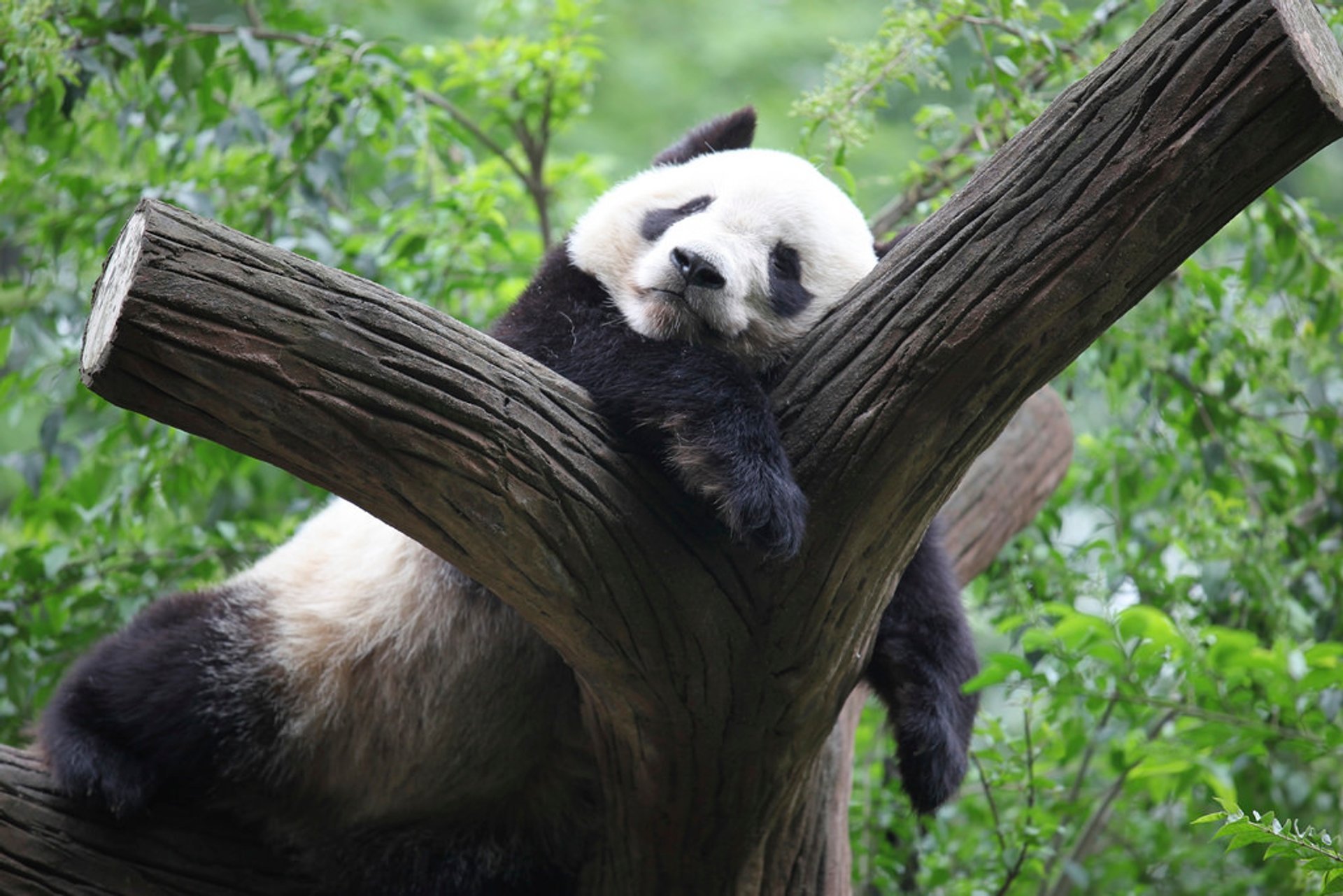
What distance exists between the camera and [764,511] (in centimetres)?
175

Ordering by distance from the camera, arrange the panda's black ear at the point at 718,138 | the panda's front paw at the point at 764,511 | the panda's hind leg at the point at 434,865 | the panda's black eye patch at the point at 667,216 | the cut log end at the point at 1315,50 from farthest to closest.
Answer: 1. the panda's black ear at the point at 718,138
2. the panda's hind leg at the point at 434,865
3. the panda's black eye patch at the point at 667,216
4. the panda's front paw at the point at 764,511
5. the cut log end at the point at 1315,50

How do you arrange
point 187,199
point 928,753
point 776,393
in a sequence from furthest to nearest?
point 187,199
point 928,753
point 776,393

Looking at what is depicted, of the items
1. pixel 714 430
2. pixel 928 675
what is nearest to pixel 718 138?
pixel 714 430

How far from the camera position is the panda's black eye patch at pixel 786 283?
96.0 inches

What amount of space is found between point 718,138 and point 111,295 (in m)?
1.67

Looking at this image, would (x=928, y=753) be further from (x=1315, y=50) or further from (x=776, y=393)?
(x=1315, y=50)

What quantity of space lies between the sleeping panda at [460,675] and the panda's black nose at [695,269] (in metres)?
0.02

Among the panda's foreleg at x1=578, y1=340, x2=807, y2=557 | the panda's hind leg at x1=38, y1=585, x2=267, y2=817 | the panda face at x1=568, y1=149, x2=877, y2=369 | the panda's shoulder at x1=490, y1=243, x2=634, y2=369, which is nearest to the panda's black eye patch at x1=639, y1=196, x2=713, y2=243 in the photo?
the panda face at x1=568, y1=149, x2=877, y2=369

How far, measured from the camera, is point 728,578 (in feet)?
6.28

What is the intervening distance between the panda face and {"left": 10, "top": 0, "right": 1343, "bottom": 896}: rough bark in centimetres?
32

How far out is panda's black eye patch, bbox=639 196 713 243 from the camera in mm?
2545

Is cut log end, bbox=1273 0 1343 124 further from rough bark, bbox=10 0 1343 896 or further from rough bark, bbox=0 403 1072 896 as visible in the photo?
rough bark, bbox=0 403 1072 896

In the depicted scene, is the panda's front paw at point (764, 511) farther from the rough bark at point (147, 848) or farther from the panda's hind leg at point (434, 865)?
the panda's hind leg at point (434, 865)

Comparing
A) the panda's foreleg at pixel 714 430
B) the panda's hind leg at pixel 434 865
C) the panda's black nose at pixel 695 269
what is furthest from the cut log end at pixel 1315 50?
the panda's hind leg at pixel 434 865
